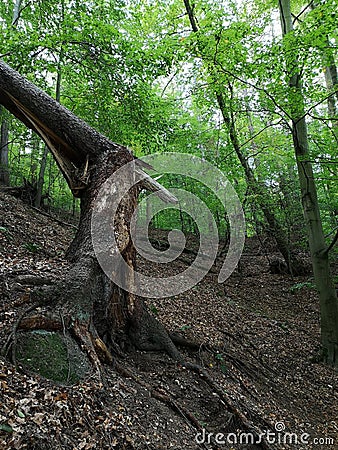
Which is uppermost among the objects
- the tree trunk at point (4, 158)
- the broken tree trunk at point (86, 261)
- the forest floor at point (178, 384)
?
the tree trunk at point (4, 158)

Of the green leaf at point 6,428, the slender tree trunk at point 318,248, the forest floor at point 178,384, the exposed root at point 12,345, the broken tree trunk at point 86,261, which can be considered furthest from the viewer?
the slender tree trunk at point 318,248

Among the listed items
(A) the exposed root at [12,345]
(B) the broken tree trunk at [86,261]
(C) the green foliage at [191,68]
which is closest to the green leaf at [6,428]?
(A) the exposed root at [12,345]

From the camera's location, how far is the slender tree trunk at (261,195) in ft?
31.2

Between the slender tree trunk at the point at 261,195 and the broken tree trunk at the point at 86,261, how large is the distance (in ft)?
17.3

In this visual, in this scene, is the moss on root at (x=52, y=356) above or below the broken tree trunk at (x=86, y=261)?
below

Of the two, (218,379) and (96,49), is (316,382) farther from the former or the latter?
(96,49)

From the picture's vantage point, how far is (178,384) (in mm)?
3902

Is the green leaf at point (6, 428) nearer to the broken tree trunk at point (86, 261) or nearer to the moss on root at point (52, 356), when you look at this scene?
the moss on root at point (52, 356)

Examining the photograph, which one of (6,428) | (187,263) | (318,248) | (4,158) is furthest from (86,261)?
(4,158)

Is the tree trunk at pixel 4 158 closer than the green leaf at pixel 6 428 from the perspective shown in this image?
No

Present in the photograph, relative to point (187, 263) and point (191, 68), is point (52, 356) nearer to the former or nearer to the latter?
point (191, 68)

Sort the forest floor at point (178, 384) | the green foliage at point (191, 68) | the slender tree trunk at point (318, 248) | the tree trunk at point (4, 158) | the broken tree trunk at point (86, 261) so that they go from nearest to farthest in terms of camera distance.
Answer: the forest floor at point (178, 384), the broken tree trunk at point (86, 261), the green foliage at point (191, 68), the slender tree trunk at point (318, 248), the tree trunk at point (4, 158)

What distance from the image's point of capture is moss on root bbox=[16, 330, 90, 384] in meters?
2.73

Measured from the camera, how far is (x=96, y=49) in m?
7.37
